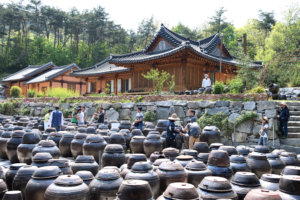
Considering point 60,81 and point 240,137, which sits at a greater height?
point 60,81

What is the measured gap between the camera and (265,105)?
9781 millimetres

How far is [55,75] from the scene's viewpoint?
92.4 ft

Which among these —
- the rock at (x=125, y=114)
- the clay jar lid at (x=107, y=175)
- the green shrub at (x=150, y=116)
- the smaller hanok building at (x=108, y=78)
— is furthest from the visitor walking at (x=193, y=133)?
the smaller hanok building at (x=108, y=78)

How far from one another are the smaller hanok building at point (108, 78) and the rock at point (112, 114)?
627cm

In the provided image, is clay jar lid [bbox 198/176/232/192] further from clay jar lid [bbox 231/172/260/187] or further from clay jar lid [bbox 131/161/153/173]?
clay jar lid [bbox 131/161/153/173]

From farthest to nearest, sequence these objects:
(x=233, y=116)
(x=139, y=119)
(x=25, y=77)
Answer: (x=25, y=77)
(x=233, y=116)
(x=139, y=119)

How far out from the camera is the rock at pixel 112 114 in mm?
14018

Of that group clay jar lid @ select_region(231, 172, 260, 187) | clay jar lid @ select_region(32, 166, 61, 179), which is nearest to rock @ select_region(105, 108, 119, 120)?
clay jar lid @ select_region(32, 166, 61, 179)

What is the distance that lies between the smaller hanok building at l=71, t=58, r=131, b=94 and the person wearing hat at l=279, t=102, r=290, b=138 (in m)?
12.5

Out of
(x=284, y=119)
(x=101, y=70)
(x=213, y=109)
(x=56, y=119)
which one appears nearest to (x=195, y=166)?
(x=213, y=109)

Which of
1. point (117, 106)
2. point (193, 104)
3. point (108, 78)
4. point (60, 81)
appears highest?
point (60, 81)

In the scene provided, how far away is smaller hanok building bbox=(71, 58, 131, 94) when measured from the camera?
21.4 meters

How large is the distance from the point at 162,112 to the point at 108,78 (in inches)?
478

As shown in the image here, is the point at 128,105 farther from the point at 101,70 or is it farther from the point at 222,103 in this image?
the point at 101,70
